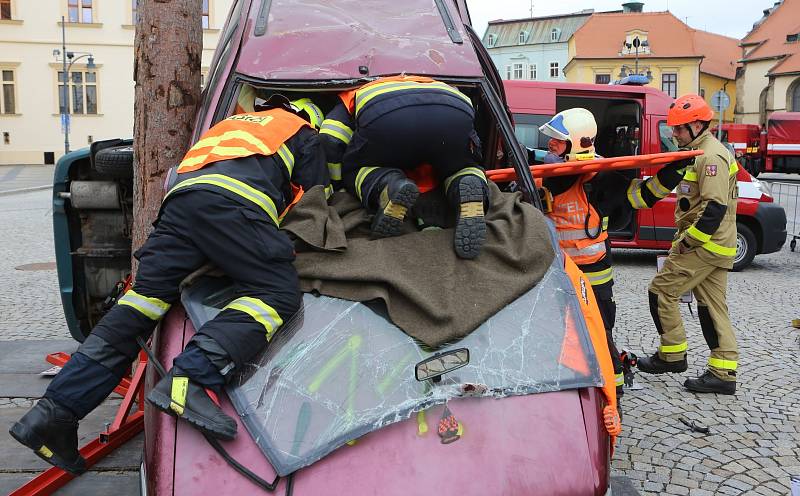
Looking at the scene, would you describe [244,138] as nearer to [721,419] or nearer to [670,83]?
[721,419]

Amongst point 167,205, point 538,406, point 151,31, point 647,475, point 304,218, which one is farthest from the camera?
point 151,31

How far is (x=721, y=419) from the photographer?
4.33 meters

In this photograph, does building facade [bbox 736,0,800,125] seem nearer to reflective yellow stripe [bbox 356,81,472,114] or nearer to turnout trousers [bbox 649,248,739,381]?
turnout trousers [bbox 649,248,739,381]

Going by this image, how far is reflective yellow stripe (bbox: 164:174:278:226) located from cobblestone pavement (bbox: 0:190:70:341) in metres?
4.12

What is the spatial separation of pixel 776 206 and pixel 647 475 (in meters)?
7.18

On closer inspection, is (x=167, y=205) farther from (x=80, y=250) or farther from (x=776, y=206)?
(x=776, y=206)

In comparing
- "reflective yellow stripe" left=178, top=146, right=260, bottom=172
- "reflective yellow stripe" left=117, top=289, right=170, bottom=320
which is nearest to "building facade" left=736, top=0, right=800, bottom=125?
"reflective yellow stripe" left=178, top=146, right=260, bottom=172

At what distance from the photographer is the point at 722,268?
16.1 feet

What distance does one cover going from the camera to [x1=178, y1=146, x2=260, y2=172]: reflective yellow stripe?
262 centimetres

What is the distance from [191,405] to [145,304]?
528 millimetres

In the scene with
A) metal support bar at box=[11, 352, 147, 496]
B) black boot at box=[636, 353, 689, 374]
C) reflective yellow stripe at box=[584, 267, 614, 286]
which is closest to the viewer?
metal support bar at box=[11, 352, 147, 496]

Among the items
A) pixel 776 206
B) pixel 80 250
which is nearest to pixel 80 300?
pixel 80 250

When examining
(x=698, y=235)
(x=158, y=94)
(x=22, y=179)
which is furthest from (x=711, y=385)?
(x=22, y=179)

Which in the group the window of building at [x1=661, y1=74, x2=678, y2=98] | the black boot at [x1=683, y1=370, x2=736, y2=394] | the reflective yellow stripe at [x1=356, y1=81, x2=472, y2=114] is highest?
the window of building at [x1=661, y1=74, x2=678, y2=98]
